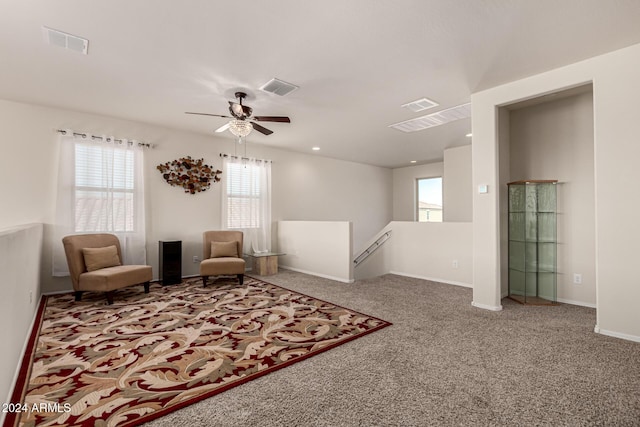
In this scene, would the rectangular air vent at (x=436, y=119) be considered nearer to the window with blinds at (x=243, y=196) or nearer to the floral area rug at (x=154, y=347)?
the window with blinds at (x=243, y=196)

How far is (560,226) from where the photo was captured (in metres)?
4.03

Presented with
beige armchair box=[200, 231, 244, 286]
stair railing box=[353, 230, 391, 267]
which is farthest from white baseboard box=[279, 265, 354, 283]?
beige armchair box=[200, 231, 244, 286]

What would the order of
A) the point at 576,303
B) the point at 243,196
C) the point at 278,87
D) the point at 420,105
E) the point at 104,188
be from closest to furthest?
the point at 278,87, the point at 576,303, the point at 420,105, the point at 104,188, the point at 243,196

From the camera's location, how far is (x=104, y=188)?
4.80 m

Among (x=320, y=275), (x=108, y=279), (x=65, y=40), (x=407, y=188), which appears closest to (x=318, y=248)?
(x=320, y=275)

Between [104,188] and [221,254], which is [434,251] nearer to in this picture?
[221,254]

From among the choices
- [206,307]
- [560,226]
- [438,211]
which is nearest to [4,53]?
[206,307]

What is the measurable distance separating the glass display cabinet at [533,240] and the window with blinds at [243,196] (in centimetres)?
466

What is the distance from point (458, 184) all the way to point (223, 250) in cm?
539

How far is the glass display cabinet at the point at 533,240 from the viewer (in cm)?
403

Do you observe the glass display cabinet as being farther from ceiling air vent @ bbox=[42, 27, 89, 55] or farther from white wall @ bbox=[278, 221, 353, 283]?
ceiling air vent @ bbox=[42, 27, 89, 55]

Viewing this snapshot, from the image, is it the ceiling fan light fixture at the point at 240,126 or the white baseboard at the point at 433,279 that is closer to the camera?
the ceiling fan light fixture at the point at 240,126

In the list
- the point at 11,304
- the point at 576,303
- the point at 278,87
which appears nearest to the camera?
the point at 11,304

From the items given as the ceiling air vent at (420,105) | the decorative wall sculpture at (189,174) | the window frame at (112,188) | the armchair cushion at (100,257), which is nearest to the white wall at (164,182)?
the decorative wall sculpture at (189,174)
